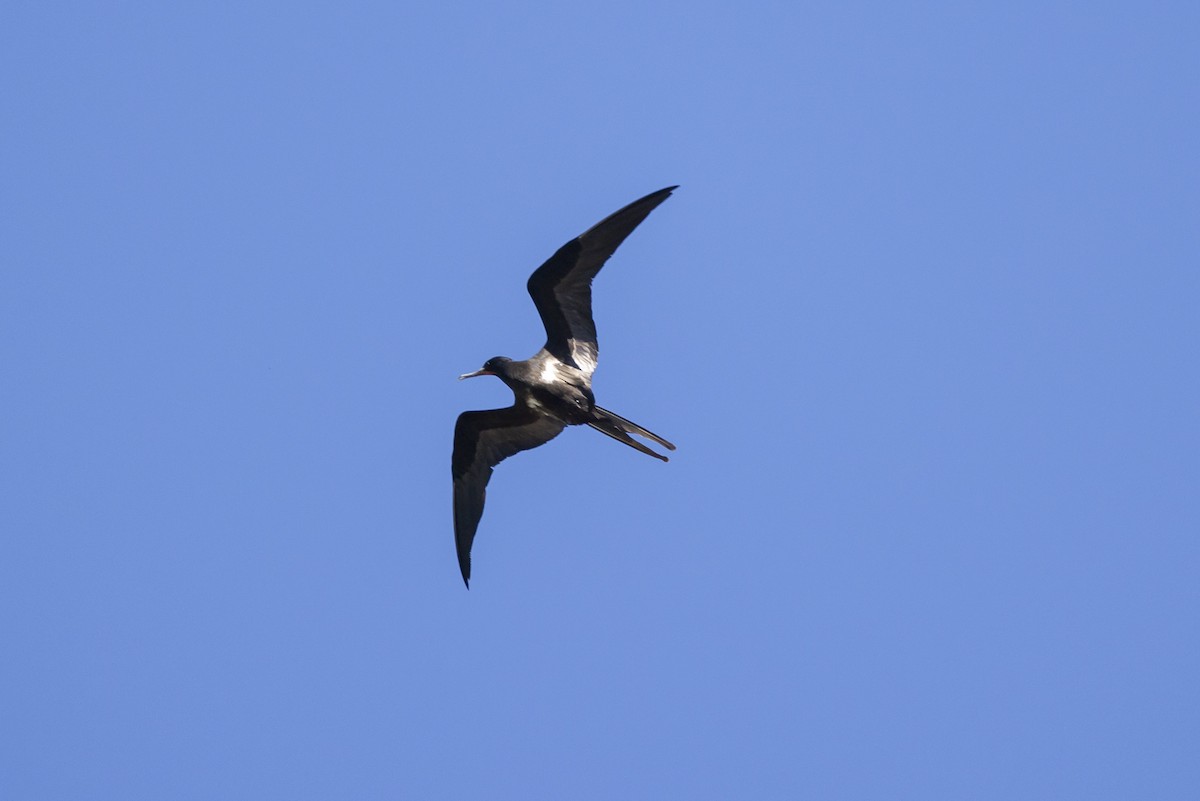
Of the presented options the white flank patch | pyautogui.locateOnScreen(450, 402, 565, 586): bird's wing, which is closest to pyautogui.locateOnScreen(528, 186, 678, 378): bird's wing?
the white flank patch

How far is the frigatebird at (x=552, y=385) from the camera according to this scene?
1221cm

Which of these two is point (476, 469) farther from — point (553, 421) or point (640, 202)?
point (640, 202)

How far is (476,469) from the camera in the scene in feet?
44.0

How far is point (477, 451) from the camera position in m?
13.4

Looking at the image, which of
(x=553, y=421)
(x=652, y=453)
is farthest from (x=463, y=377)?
(x=652, y=453)

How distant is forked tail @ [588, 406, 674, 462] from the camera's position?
11.9m

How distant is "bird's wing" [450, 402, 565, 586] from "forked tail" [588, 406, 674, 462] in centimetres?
105

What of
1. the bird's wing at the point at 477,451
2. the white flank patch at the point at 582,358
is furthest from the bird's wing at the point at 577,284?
the bird's wing at the point at 477,451

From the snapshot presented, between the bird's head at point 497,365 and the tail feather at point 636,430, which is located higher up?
the bird's head at point 497,365

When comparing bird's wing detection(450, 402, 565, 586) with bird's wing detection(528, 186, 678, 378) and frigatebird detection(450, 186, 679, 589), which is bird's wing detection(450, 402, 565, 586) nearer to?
frigatebird detection(450, 186, 679, 589)

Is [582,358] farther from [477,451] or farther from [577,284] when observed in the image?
[477,451]

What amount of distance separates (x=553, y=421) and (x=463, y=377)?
0.82 meters

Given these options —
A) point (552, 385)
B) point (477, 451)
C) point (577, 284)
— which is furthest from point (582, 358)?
Answer: point (477, 451)

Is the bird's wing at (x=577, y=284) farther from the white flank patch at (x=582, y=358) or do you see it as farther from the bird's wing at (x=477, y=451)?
the bird's wing at (x=477, y=451)
